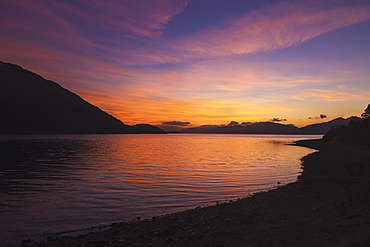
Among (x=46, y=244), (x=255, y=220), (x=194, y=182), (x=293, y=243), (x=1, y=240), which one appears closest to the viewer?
(x=293, y=243)

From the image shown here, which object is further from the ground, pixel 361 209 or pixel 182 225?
pixel 361 209

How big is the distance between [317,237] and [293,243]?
138 cm

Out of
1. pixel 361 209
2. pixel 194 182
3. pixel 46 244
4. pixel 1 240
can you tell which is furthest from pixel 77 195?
pixel 361 209

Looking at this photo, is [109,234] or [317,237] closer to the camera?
[317,237]

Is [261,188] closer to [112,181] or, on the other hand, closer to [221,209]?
[221,209]

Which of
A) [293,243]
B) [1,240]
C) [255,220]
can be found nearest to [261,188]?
[255,220]

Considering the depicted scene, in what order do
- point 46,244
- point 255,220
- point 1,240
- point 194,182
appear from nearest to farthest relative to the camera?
point 46,244
point 1,240
point 255,220
point 194,182

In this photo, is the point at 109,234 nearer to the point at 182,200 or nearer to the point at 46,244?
the point at 46,244

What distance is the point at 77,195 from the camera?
23062 millimetres

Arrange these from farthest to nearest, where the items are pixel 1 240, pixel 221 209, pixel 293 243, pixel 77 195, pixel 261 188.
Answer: pixel 261 188
pixel 77 195
pixel 221 209
pixel 1 240
pixel 293 243

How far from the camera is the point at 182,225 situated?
1391 cm

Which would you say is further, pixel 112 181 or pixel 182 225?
pixel 112 181

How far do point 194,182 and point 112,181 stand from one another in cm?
1040

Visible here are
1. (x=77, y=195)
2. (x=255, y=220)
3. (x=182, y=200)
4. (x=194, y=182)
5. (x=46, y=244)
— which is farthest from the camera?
(x=194, y=182)
